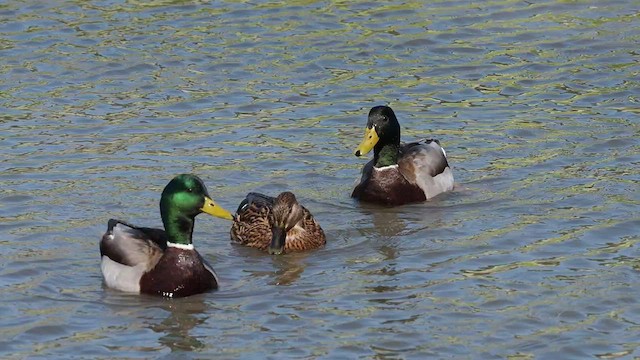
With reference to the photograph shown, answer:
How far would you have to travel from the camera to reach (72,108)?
643 inches

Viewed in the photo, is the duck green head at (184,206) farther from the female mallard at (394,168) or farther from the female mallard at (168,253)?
the female mallard at (394,168)

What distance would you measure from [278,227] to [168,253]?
1252mm

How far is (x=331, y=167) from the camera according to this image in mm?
14695

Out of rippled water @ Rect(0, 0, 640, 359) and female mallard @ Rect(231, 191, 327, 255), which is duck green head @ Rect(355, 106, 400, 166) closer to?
rippled water @ Rect(0, 0, 640, 359)

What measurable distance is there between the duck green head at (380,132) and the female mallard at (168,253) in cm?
281

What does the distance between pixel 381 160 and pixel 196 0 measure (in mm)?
6103

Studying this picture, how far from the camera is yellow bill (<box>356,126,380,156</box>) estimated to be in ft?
46.5

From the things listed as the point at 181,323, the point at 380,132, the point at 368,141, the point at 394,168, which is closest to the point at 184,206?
the point at 181,323

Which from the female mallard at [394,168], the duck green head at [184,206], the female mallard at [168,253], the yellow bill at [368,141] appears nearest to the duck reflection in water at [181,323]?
the female mallard at [168,253]

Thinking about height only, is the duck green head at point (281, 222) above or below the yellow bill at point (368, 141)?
below

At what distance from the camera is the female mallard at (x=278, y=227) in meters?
12.5

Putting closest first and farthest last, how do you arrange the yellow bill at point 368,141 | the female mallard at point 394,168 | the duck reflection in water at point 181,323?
the duck reflection in water at point 181,323 < the female mallard at point 394,168 < the yellow bill at point 368,141

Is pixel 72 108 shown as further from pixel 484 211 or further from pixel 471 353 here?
pixel 471 353

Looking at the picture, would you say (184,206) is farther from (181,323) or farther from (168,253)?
(181,323)
